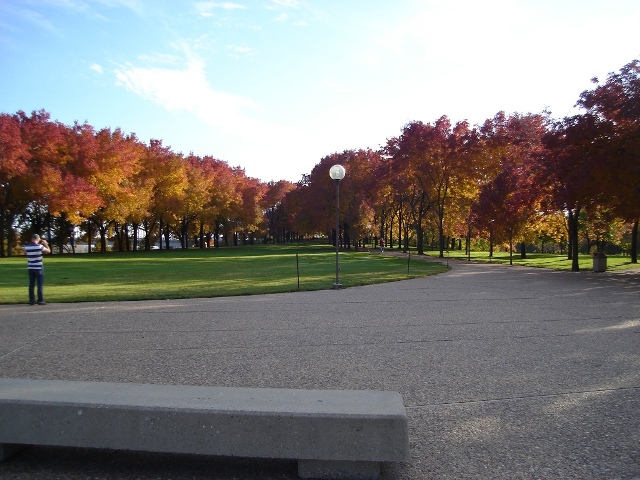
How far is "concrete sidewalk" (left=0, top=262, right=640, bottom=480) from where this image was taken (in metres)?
3.92

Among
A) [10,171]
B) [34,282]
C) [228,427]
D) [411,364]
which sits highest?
[10,171]

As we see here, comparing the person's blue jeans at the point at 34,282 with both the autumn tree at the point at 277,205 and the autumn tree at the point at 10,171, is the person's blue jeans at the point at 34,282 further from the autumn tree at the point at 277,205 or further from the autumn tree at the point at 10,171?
the autumn tree at the point at 277,205

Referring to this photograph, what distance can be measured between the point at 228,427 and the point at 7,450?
1870 millimetres

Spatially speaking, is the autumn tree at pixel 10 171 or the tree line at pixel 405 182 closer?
the tree line at pixel 405 182

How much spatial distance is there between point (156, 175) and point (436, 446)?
57169 millimetres

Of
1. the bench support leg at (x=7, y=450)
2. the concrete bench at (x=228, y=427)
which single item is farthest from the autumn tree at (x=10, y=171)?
the concrete bench at (x=228, y=427)

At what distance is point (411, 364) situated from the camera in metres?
6.76

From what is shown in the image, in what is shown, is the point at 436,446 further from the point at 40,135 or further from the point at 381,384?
the point at 40,135

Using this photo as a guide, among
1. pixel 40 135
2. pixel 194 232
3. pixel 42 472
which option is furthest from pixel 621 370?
pixel 194 232

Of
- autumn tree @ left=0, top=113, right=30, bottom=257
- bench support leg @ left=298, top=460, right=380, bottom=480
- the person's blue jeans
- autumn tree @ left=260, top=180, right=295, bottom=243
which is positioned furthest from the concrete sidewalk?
autumn tree @ left=260, top=180, right=295, bottom=243

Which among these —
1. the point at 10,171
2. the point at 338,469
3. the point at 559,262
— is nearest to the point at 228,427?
the point at 338,469

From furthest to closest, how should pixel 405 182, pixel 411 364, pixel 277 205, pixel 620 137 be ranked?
1. pixel 277 205
2. pixel 405 182
3. pixel 620 137
4. pixel 411 364

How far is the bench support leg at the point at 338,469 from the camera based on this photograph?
3684 mm

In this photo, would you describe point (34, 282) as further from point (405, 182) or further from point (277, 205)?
point (277, 205)
